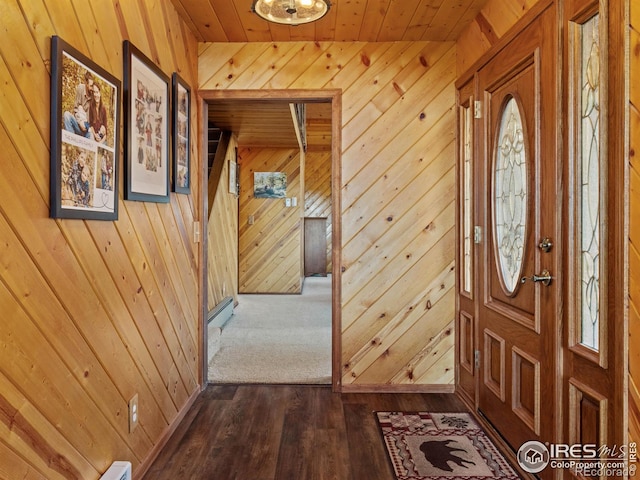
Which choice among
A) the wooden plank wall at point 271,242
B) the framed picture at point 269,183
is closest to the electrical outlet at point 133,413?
the wooden plank wall at point 271,242

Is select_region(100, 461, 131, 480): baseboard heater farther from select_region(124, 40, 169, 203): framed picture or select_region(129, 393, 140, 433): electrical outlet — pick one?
select_region(124, 40, 169, 203): framed picture

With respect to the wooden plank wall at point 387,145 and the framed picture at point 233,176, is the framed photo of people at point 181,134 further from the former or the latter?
the framed picture at point 233,176

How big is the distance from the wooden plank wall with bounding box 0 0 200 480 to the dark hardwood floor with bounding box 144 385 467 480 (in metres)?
0.23

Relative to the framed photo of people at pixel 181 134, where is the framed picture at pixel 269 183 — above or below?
above

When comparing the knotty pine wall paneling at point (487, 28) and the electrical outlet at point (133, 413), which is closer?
the electrical outlet at point (133, 413)

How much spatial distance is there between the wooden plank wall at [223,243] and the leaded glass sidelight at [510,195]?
10.5 ft

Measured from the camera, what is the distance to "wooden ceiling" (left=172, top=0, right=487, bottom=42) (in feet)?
8.82

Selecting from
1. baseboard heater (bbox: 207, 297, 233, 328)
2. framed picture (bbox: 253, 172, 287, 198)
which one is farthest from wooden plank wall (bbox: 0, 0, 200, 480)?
framed picture (bbox: 253, 172, 287, 198)

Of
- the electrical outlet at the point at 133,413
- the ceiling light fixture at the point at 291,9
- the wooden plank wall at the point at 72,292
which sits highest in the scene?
the ceiling light fixture at the point at 291,9

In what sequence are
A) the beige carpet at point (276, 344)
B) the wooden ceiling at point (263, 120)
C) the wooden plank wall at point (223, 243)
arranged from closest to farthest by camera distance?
the beige carpet at point (276, 344)
the wooden ceiling at point (263, 120)
the wooden plank wall at point (223, 243)

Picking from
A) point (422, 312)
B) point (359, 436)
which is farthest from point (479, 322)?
point (359, 436)

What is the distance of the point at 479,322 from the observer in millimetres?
2779

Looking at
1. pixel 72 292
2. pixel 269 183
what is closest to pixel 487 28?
pixel 72 292

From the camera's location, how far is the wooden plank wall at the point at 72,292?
1.33 metres
